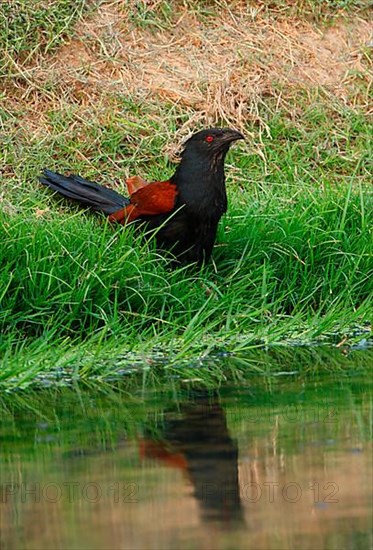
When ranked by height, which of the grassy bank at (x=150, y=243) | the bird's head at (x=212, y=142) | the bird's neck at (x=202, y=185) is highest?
the bird's head at (x=212, y=142)

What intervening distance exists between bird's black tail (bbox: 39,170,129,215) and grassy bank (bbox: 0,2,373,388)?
104mm

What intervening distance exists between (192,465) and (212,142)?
3.62 m

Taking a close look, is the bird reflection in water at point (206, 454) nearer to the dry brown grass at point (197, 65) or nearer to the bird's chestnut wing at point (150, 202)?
the bird's chestnut wing at point (150, 202)

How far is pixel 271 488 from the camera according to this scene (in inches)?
166

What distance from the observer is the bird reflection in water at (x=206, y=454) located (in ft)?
13.3

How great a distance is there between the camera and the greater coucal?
7555 mm

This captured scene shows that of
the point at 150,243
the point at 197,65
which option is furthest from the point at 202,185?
the point at 197,65

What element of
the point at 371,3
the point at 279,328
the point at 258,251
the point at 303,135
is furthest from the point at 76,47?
the point at 279,328

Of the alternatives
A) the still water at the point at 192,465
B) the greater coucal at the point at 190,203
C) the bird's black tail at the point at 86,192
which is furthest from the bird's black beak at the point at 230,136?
the still water at the point at 192,465

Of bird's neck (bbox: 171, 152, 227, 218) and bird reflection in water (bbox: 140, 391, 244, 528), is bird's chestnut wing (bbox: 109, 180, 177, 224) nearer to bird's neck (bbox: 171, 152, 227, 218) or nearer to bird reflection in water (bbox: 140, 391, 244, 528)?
bird's neck (bbox: 171, 152, 227, 218)

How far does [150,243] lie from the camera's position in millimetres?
7625

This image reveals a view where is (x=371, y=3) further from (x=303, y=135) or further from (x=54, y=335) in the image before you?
(x=54, y=335)

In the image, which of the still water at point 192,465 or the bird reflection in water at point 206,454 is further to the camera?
the bird reflection in water at point 206,454

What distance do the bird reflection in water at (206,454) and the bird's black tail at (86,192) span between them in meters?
2.94
